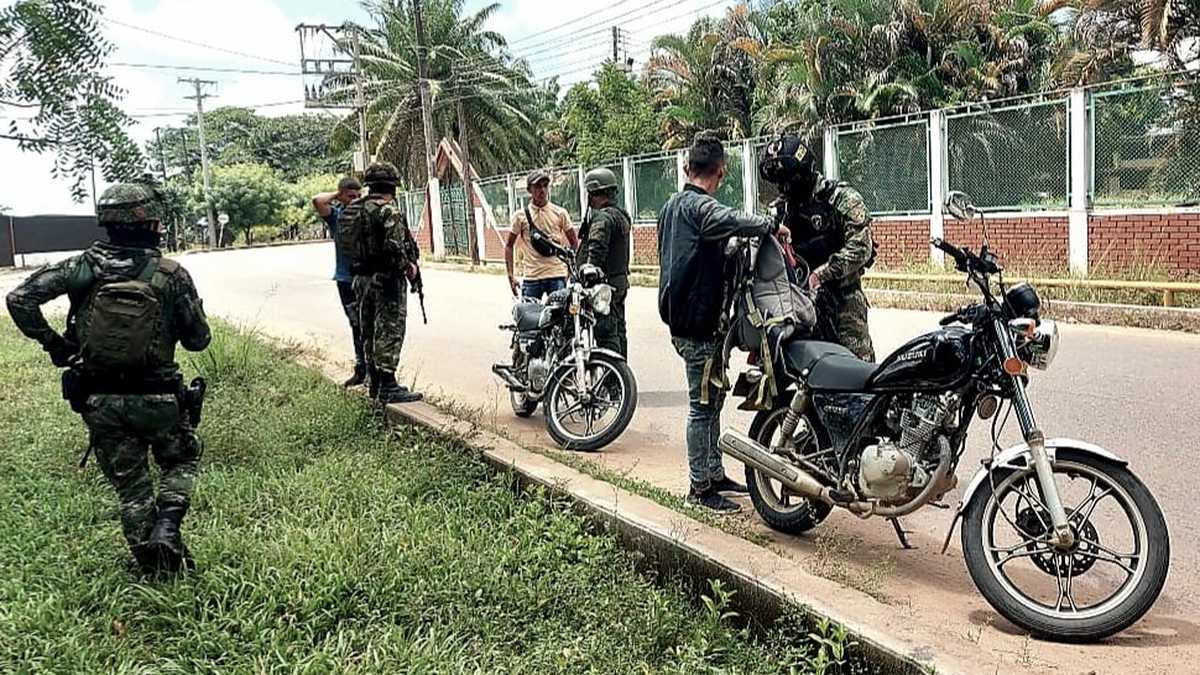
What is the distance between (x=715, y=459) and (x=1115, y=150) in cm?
1002

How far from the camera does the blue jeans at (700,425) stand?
4.68 metres

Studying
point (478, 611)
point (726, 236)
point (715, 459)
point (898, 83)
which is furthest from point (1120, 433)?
point (898, 83)

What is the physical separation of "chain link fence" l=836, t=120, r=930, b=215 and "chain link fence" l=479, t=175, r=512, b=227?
12071 mm

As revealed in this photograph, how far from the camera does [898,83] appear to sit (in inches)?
827

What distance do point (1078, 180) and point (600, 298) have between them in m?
9.22

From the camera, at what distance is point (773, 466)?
4086mm

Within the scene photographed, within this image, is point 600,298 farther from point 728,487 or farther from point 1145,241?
point 1145,241

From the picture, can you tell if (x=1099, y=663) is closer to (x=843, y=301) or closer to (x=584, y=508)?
(x=584, y=508)

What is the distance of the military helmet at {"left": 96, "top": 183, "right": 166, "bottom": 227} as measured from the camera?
3.97 metres

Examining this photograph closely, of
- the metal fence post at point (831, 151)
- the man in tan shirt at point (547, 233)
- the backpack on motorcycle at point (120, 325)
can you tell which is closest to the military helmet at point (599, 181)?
the man in tan shirt at point (547, 233)

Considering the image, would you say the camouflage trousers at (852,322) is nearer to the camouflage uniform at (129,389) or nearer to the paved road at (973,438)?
the paved road at (973,438)

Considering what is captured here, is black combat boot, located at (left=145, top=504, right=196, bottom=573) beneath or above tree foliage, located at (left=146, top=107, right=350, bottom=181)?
beneath

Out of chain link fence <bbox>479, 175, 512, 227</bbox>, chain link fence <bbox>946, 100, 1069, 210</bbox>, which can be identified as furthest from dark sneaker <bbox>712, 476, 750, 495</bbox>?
chain link fence <bbox>479, 175, 512, 227</bbox>

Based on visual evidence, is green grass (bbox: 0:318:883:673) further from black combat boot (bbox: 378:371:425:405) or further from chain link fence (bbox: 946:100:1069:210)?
chain link fence (bbox: 946:100:1069:210)
